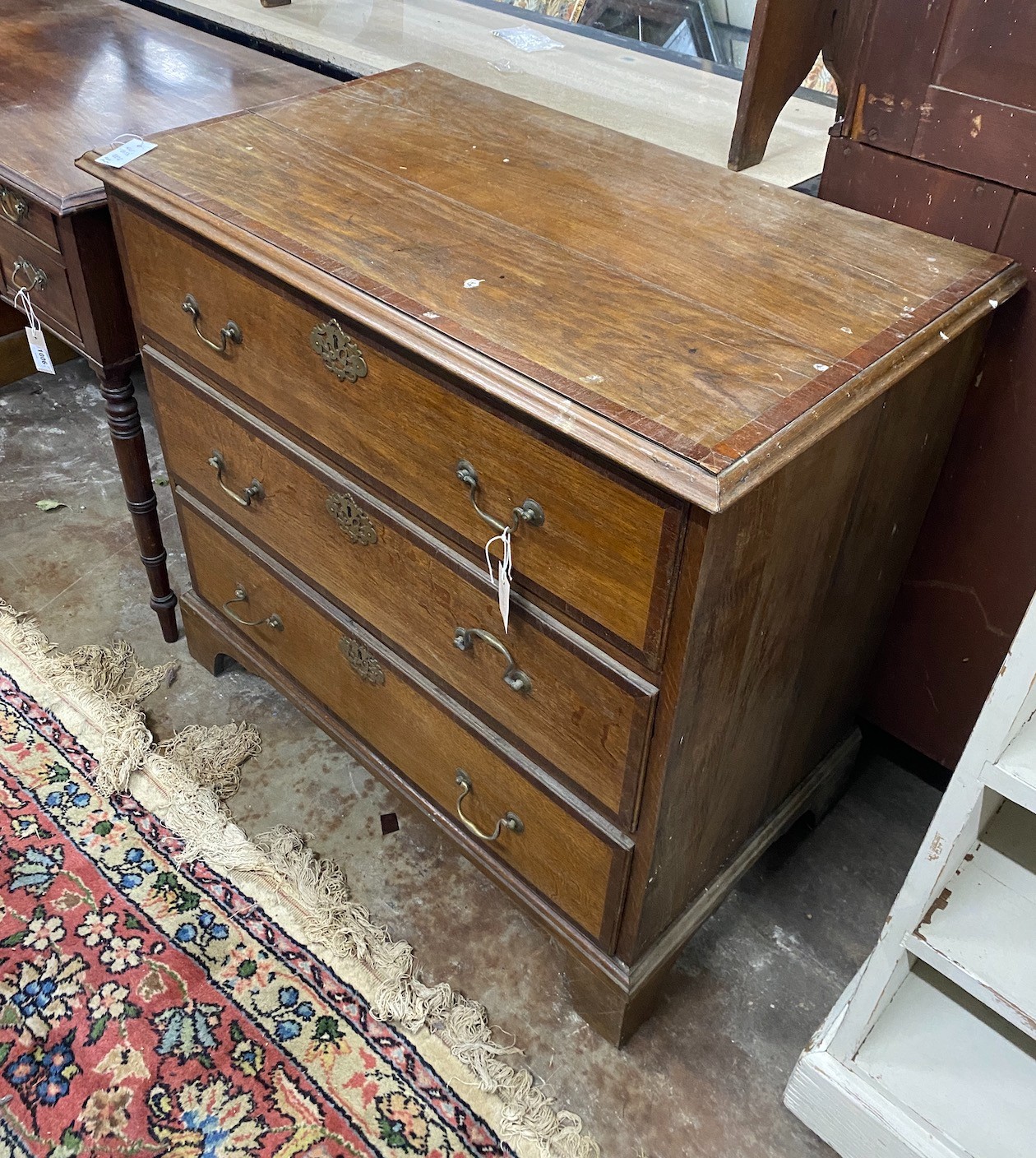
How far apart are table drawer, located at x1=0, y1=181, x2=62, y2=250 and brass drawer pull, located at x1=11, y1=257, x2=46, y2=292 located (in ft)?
A: 0.18

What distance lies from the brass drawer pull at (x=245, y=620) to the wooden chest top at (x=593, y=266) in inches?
22.7

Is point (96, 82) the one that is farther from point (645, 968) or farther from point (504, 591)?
point (645, 968)

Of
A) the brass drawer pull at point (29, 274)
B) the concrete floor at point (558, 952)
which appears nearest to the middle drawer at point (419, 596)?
the brass drawer pull at point (29, 274)

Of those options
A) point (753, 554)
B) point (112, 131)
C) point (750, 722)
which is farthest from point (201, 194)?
point (750, 722)

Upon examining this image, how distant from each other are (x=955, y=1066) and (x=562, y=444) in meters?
0.81

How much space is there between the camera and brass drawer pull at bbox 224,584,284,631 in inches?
56.7

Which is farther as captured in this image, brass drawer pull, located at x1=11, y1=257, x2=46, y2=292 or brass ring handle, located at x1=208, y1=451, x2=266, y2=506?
brass drawer pull, located at x1=11, y1=257, x2=46, y2=292

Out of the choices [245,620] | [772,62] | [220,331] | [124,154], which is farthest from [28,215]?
[772,62]

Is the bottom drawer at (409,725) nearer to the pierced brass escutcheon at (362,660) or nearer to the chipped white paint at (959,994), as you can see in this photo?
the pierced brass escutcheon at (362,660)

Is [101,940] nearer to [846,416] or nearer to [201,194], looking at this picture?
[201,194]

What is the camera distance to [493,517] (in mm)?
965

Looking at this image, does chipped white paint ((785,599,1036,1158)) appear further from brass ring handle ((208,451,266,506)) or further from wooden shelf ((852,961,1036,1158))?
brass ring handle ((208,451,266,506))

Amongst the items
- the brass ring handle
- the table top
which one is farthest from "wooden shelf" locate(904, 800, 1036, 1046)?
the table top

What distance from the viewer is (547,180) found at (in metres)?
1.14
